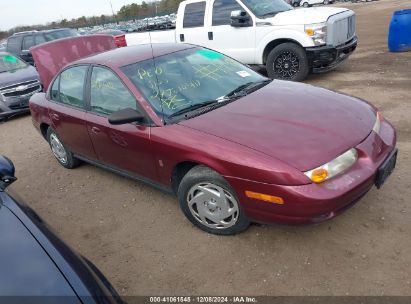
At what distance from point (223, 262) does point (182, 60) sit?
2106 millimetres

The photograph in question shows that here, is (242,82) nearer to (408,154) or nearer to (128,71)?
(128,71)

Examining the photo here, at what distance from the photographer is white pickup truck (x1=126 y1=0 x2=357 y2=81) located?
7.14 m

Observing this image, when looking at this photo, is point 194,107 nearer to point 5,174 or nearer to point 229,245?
point 229,245

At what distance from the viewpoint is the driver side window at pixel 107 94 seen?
358 cm

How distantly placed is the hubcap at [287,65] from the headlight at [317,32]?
1.58ft

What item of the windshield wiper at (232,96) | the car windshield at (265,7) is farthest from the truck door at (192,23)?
the windshield wiper at (232,96)

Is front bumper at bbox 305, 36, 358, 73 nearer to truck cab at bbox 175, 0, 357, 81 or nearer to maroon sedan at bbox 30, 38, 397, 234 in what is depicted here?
truck cab at bbox 175, 0, 357, 81

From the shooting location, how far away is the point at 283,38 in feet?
24.3

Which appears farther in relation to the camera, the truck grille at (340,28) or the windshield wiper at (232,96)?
the truck grille at (340,28)

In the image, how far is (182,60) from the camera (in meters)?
3.94

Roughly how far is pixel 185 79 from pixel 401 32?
7.99 meters

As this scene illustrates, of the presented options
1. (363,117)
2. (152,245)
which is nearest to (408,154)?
(363,117)

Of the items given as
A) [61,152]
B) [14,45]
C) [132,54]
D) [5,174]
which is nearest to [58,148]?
[61,152]

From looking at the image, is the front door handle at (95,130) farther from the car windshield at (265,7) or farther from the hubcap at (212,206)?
the car windshield at (265,7)
